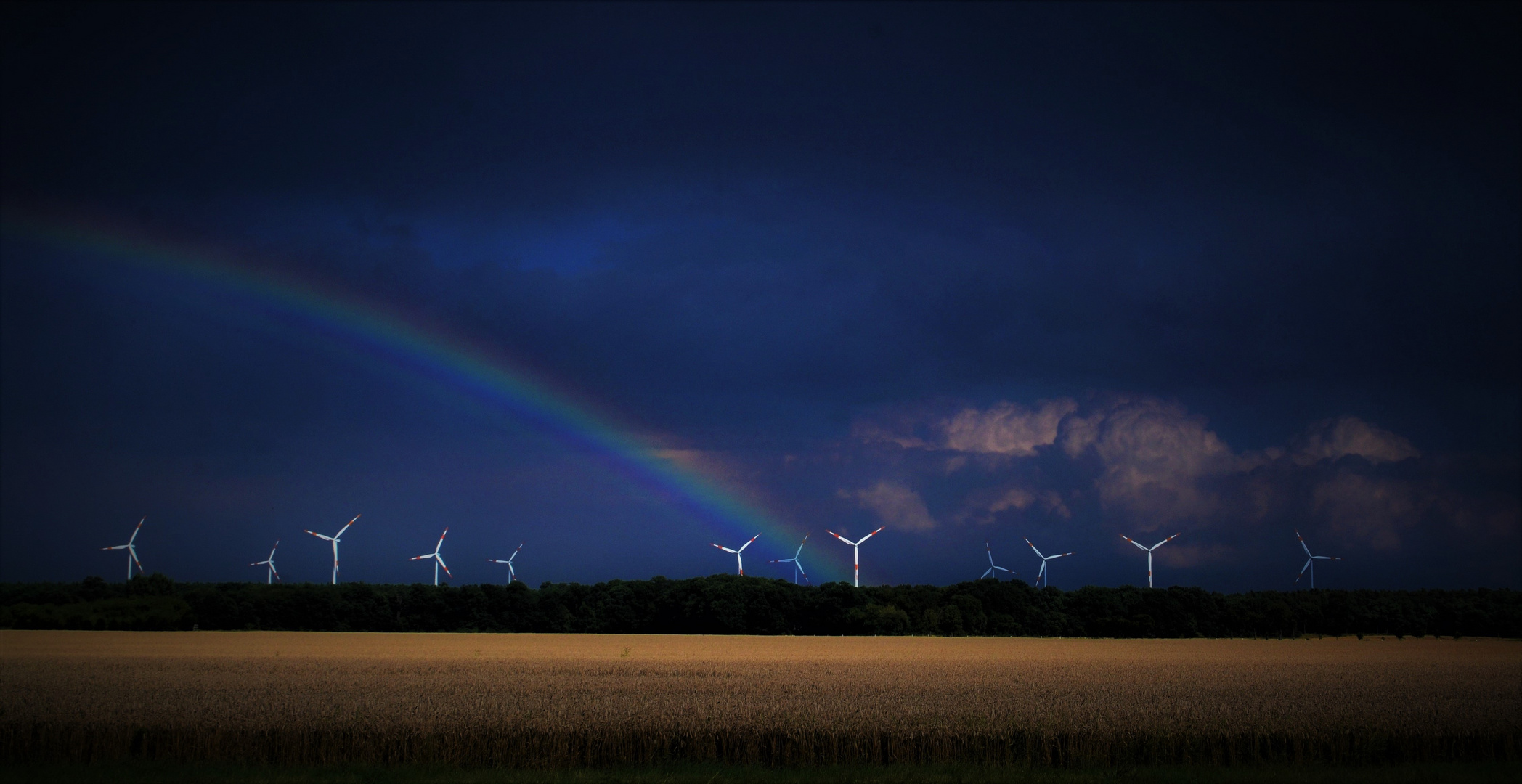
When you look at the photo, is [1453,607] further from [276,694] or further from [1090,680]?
[276,694]

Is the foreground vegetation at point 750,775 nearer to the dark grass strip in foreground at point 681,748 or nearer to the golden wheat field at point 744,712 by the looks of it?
the dark grass strip in foreground at point 681,748

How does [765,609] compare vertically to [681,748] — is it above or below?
below

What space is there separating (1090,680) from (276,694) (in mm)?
33741

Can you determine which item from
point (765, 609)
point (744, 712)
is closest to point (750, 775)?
point (744, 712)

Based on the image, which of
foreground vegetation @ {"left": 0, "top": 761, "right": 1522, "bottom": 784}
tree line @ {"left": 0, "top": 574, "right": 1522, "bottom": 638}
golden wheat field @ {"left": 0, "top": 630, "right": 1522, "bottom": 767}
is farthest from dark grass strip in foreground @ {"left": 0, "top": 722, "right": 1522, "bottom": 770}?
tree line @ {"left": 0, "top": 574, "right": 1522, "bottom": 638}

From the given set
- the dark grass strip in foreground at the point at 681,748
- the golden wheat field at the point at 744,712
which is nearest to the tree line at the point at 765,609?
the golden wheat field at the point at 744,712

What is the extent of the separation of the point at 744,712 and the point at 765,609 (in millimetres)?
88213

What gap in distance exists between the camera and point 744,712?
28.1 m

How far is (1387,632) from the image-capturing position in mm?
119562

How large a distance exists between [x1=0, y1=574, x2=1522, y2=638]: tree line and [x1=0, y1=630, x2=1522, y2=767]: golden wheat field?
58.4 meters

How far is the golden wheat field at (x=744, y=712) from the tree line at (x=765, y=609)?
5844cm

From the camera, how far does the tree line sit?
112625 millimetres

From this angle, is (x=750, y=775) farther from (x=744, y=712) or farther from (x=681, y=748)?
(x=744, y=712)

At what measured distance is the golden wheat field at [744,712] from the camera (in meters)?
24.2
